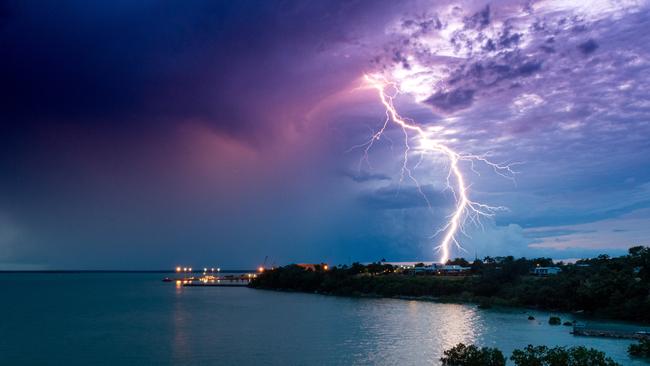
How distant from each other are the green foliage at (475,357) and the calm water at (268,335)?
3.49 m

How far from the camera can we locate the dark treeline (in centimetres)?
5509

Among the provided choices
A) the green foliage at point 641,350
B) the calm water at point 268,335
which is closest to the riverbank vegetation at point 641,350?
the green foliage at point 641,350

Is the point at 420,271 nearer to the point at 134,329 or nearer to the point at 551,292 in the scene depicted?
the point at 551,292

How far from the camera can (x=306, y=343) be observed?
4044 cm

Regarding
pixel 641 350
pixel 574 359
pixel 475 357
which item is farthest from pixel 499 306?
pixel 574 359

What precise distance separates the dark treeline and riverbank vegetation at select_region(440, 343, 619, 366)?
33123mm

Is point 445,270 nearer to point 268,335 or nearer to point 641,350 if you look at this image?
point 268,335

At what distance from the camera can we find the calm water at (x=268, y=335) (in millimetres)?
35031

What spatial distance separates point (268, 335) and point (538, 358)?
84.6ft

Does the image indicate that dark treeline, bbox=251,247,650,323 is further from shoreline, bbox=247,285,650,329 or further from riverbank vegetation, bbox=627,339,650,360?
riverbank vegetation, bbox=627,339,650,360

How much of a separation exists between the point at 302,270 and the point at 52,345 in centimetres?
8293

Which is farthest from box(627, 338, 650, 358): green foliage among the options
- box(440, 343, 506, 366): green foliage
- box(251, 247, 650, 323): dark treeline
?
box(251, 247, 650, 323): dark treeline

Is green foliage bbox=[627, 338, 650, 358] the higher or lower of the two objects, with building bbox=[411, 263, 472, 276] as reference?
lower

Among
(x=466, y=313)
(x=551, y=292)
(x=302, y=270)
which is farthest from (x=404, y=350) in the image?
(x=302, y=270)
